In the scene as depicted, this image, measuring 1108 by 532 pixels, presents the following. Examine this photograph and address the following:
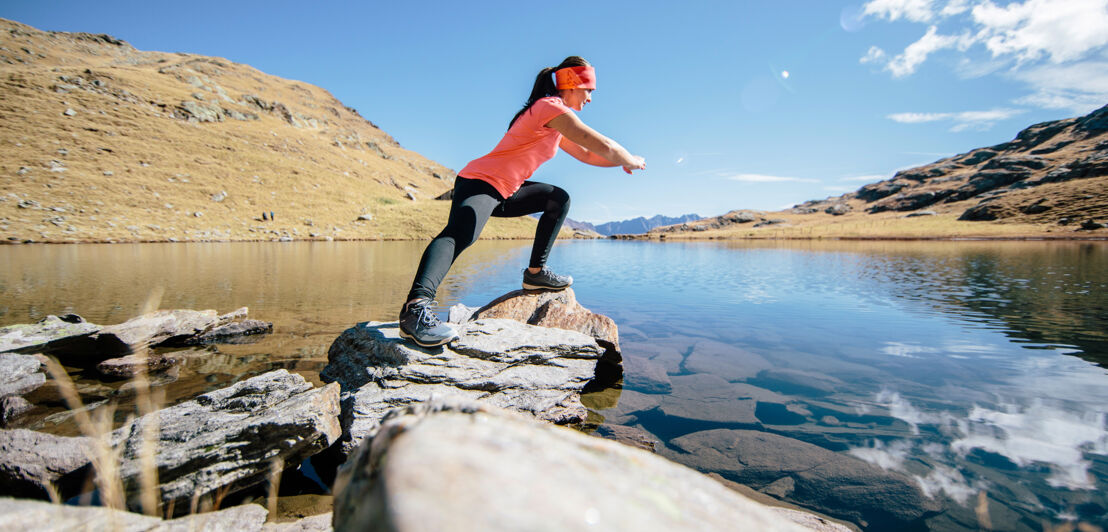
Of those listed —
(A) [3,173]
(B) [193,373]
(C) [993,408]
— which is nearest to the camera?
(C) [993,408]

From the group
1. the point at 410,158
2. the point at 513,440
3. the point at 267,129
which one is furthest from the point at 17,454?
the point at 410,158

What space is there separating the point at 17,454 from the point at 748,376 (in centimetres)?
623

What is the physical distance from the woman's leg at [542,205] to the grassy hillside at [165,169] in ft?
118

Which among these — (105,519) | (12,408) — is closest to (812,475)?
(105,519)

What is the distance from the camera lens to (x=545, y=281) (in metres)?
5.46

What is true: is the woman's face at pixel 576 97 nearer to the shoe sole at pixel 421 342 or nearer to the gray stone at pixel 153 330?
the shoe sole at pixel 421 342

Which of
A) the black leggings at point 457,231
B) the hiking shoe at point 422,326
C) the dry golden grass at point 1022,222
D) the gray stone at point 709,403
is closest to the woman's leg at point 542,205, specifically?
the black leggings at point 457,231

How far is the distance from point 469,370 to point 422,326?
0.62 meters

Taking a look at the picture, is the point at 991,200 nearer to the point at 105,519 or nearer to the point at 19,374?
the point at 105,519

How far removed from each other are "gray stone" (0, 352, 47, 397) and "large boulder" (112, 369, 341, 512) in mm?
2668

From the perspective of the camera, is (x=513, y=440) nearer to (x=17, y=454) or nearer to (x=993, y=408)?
(x=17, y=454)

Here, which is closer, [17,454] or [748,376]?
[17,454]

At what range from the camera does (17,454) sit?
Answer: 102 inches

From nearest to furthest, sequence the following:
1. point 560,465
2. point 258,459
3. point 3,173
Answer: point 560,465
point 258,459
point 3,173
